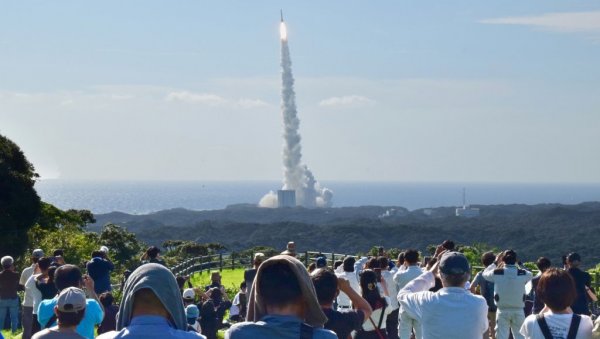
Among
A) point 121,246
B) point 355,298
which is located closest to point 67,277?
point 355,298

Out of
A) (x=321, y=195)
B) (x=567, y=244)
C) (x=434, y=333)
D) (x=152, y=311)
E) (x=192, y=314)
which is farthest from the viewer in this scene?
(x=321, y=195)

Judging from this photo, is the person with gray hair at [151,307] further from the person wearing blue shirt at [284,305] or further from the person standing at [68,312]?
the person standing at [68,312]

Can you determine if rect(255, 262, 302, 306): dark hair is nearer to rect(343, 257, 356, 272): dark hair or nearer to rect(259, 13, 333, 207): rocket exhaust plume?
rect(343, 257, 356, 272): dark hair

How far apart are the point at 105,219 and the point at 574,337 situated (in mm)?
188247

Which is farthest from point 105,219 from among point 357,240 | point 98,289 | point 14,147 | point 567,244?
point 98,289

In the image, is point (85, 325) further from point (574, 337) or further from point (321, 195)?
point (321, 195)

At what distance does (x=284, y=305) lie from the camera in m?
4.36

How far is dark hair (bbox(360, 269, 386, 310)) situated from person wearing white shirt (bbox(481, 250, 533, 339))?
2708 mm

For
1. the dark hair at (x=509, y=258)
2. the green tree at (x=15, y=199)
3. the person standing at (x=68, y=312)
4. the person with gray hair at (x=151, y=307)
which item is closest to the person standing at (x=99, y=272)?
the dark hair at (x=509, y=258)

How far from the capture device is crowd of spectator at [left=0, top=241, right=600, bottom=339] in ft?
14.3

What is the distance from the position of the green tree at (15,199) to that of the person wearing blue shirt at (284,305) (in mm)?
27104

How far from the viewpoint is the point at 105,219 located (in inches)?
7421

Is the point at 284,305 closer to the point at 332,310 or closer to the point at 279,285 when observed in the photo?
the point at 279,285

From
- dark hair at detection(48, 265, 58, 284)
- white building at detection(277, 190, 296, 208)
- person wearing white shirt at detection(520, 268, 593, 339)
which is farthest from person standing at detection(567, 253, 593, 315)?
white building at detection(277, 190, 296, 208)
